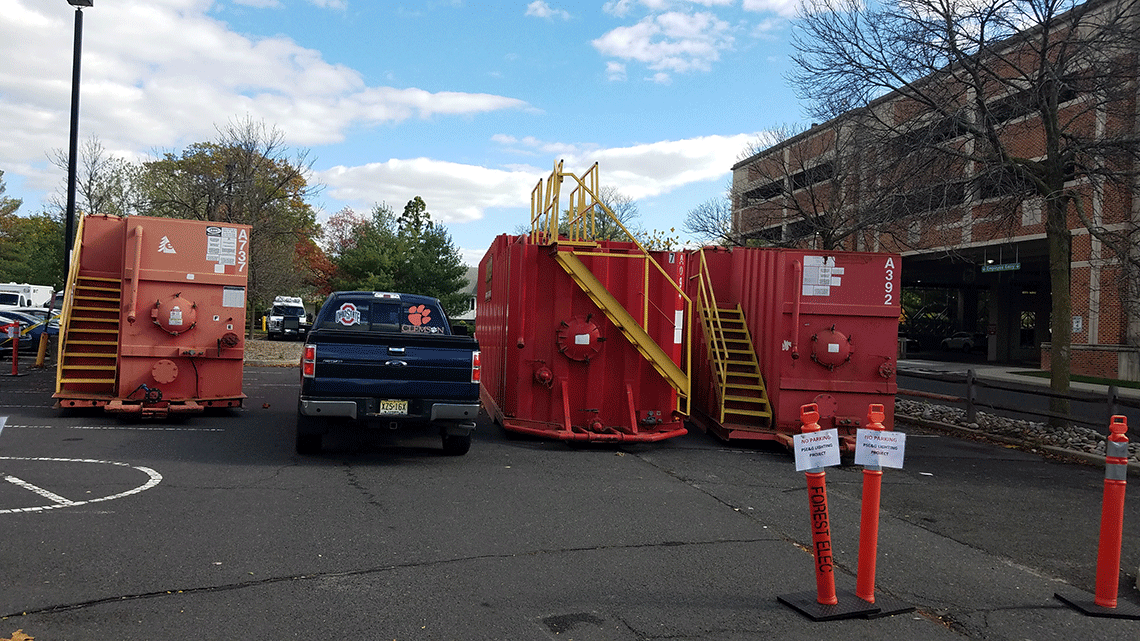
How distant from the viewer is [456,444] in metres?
9.84

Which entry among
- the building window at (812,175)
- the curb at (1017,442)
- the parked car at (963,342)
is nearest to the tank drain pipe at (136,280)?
the curb at (1017,442)

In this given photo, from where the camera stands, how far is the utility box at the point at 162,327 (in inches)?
469

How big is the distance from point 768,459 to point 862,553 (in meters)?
5.67

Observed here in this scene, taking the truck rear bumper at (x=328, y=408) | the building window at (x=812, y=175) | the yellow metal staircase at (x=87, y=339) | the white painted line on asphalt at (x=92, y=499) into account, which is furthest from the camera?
the building window at (x=812, y=175)

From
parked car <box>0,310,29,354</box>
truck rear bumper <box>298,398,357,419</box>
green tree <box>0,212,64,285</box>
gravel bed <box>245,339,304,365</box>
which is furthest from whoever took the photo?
green tree <box>0,212,64,285</box>

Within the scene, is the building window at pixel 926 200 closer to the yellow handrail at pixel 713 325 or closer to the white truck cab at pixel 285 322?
the yellow handrail at pixel 713 325

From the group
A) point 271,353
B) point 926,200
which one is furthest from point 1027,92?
point 271,353

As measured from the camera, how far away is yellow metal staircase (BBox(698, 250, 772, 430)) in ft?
39.5

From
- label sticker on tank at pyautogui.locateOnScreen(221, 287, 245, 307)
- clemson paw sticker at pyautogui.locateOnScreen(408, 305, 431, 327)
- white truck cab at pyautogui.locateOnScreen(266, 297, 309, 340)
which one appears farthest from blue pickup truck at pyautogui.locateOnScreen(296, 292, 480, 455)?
white truck cab at pyautogui.locateOnScreen(266, 297, 309, 340)

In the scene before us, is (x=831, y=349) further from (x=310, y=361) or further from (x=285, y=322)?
(x=285, y=322)

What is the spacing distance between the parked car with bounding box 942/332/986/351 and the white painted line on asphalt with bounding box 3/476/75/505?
2149 inches

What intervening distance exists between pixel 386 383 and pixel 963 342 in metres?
51.9

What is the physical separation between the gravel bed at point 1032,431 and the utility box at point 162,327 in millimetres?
11799

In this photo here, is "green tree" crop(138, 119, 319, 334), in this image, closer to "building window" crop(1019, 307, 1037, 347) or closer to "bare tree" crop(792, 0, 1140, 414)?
"bare tree" crop(792, 0, 1140, 414)
